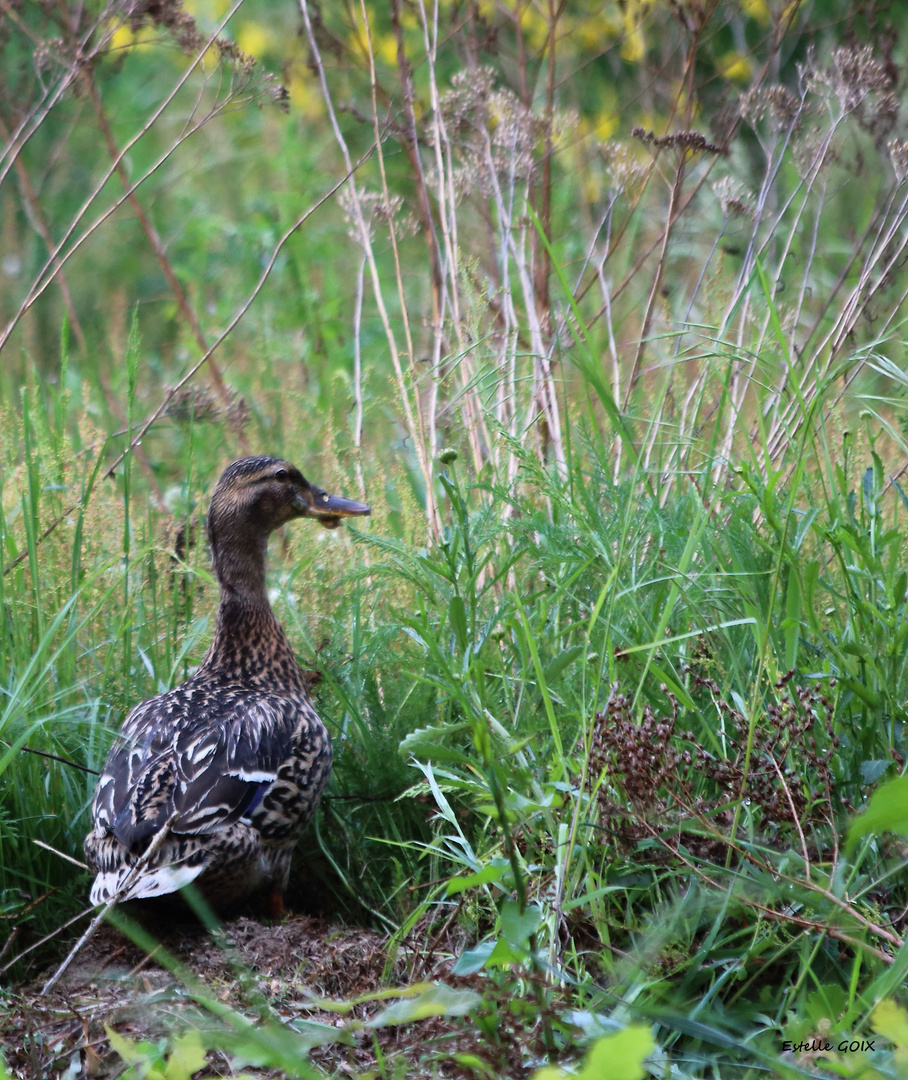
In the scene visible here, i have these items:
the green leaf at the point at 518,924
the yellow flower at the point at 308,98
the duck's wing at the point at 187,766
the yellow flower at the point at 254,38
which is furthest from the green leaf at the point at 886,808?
the yellow flower at the point at 254,38

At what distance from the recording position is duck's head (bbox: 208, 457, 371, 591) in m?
3.76

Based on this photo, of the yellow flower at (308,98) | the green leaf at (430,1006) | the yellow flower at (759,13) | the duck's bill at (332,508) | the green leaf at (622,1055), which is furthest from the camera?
the yellow flower at (308,98)

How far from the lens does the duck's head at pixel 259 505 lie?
3764 mm

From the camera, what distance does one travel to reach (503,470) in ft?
10.9

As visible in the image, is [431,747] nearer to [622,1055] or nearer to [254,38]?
[622,1055]

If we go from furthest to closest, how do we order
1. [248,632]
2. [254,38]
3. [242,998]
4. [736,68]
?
[254,38] < [736,68] < [248,632] < [242,998]

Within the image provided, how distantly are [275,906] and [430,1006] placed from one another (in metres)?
1.61

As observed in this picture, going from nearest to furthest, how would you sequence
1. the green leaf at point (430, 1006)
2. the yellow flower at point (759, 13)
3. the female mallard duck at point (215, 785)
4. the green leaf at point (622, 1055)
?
the green leaf at point (622, 1055) < the green leaf at point (430, 1006) < the female mallard duck at point (215, 785) < the yellow flower at point (759, 13)

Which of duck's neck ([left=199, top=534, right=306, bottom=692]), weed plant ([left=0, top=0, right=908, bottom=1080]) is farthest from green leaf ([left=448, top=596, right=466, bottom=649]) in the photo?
duck's neck ([left=199, top=534, right=306, bottom=692])

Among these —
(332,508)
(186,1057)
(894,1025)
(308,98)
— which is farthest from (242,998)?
(308,98)

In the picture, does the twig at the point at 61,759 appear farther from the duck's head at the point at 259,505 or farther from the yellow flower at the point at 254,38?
the yellow flower at the point at 254,38

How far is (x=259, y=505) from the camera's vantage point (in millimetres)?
3818

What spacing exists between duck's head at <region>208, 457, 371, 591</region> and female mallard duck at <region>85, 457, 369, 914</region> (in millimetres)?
407

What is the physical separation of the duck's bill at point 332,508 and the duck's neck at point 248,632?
0.20 m
